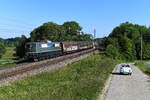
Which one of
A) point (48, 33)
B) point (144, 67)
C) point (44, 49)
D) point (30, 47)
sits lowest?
point (144, 67)

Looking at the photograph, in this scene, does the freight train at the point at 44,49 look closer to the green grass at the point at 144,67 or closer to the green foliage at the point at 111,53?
the green grass at the point at 144,67

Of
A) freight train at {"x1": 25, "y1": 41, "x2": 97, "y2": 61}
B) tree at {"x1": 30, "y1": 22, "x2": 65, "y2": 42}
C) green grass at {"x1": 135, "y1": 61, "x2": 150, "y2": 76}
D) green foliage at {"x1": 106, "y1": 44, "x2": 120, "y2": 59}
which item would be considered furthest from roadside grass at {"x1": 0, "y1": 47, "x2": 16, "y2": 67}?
green foliage at {"x1": 106, "y1": 44, "x2": 120, "y2": 59}

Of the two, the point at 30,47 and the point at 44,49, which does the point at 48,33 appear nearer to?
the point at 44,49

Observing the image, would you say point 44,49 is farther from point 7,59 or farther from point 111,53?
point 7,59

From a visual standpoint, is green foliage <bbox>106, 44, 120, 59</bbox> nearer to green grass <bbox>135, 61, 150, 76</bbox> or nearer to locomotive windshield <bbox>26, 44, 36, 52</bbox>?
green grass <bbox>135, 61, 150, 76</bbox>

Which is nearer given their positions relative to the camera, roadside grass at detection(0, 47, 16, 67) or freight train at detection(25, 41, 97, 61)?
freight train at detection(25, 41, 97, 61)

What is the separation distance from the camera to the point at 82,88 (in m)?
14.9

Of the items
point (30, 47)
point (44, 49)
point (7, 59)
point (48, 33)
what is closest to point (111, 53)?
point (48, 33)

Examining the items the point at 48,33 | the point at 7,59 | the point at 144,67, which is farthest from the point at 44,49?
the point at 48,33

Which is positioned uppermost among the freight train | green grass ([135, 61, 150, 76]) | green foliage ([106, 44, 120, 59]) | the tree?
the tree

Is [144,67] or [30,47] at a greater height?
[30,47]

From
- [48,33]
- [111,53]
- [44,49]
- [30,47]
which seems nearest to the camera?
[30,47]

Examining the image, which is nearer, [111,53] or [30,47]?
[30,47]

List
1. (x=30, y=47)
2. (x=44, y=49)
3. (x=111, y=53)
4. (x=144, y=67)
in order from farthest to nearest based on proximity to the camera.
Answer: (x=111, y=53)
(x=144, y=67)
(x=44, y=49)
(x=30, y=47)
